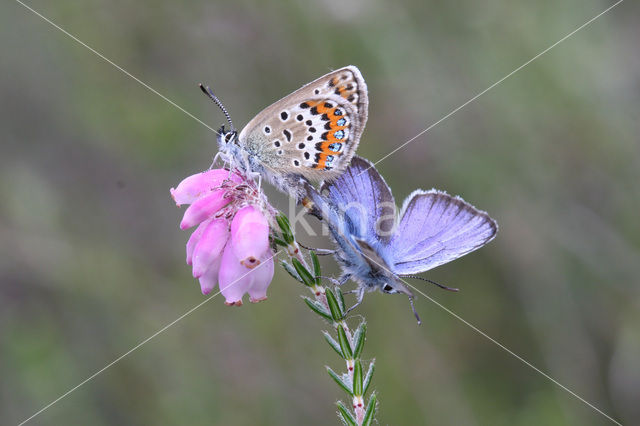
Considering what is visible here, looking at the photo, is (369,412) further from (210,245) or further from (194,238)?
(194,238)

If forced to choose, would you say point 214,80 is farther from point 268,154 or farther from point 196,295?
point 268,154

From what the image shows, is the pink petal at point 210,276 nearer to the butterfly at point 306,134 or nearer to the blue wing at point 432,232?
the butterfly at point 306,134

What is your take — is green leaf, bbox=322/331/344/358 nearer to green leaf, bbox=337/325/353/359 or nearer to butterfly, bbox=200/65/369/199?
green leaf, bbox=337/325/353/359

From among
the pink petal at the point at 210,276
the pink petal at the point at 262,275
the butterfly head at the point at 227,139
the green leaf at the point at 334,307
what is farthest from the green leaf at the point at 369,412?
the butterfly head at the point at 227,139

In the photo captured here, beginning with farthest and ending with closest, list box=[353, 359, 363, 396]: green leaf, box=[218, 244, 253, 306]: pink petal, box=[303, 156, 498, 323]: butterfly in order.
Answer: box=[303, 156, 498, 323]: butterfly < box=[218, 244, 253, 306]: pink petal < box=[353, 359, 363, 396]: green leaf

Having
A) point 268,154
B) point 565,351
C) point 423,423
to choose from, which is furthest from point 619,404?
point 268,154

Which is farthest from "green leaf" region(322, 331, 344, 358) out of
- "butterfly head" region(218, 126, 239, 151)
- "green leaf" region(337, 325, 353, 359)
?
"butterfly head" region(218, 126, 239, 151)
